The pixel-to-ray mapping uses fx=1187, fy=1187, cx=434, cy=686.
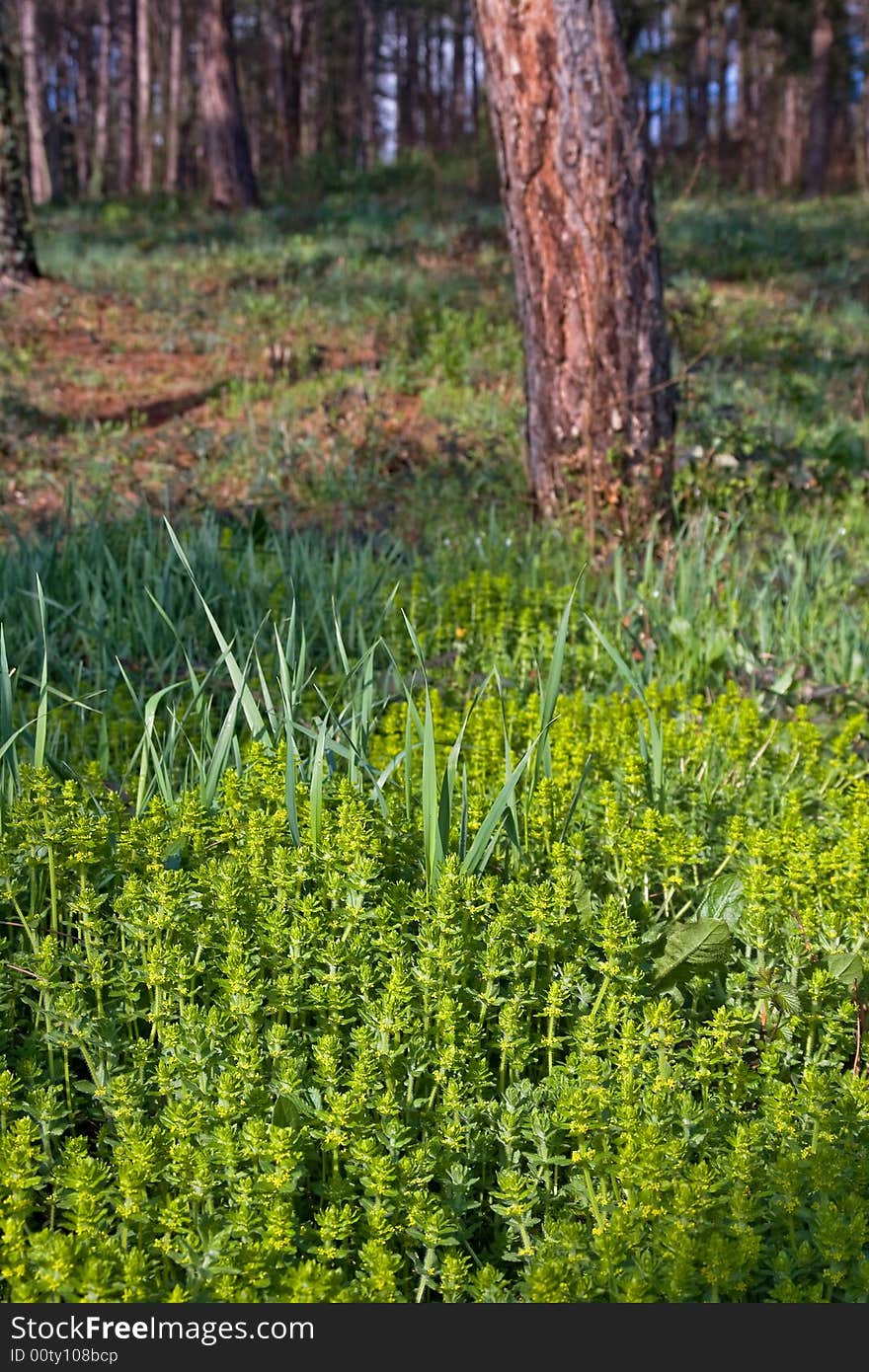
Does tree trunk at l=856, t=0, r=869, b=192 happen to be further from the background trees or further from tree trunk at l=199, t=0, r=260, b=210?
tree trunk at l=199, t=0, r=260, b=210

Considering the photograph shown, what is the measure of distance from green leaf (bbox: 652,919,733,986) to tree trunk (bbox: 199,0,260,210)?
18702mm

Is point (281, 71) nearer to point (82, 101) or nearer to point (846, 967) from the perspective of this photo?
point (82, 101)

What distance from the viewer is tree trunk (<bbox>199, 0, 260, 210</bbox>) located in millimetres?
A: 18109

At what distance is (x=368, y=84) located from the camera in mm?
37344

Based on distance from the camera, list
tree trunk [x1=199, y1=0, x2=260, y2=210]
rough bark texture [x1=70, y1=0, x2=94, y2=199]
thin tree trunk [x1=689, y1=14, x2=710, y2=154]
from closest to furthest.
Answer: tree trunk [x1=199, y1=0, x2=260, y2=210] < thin tree trunk [x1=689, y1=14, x2=710, y2=154] < rough bark texture [x1=70, y1=0, x2=94, y2=199]

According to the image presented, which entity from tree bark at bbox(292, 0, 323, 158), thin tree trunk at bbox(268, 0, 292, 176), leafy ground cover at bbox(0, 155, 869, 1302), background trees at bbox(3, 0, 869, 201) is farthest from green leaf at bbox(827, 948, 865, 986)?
tree bark at bbox(292, 0, 323, 158)

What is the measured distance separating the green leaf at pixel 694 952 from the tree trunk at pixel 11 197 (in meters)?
11.9

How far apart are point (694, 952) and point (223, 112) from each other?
19064 mm

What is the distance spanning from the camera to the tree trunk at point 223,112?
59.4ft

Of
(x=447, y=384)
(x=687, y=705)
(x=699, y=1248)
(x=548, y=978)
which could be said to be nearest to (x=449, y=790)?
(x=548, y=978)

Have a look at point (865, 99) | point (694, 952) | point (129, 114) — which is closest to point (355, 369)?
point (694, 952)

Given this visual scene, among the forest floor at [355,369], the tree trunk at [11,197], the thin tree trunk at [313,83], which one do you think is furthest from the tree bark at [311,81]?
the tree trunk at [11,197]

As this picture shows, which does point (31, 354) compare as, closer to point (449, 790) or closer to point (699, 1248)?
point (449, 790)

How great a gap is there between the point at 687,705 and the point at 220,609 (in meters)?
1.84
